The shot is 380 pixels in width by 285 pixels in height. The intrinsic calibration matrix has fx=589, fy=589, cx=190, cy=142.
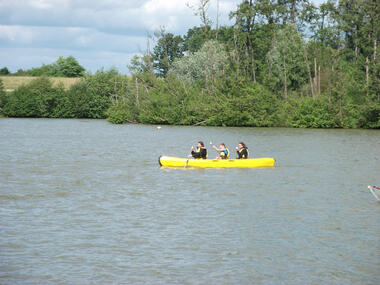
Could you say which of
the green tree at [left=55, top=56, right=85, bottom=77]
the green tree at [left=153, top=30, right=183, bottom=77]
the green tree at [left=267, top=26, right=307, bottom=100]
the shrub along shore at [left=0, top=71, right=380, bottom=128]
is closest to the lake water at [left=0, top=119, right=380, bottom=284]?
the shrub along shore at [left=0, top=71, right=380, bottom=128]

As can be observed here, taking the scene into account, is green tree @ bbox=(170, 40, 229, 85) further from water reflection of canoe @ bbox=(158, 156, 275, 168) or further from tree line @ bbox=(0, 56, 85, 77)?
tree line @ bbox=(0, 56, 85, 77)

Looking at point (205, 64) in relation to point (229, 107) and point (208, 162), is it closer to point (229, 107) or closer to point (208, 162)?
point (229, 107)

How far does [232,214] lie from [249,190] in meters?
4.30

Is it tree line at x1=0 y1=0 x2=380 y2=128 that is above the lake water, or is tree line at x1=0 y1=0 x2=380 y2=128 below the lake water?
above

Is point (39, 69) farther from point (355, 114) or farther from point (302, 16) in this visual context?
point (355, 114)

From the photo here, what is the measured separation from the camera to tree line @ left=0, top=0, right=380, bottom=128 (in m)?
54.2

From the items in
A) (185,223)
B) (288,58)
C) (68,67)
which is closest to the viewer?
(185,223)

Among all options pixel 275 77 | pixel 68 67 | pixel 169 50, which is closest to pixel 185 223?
pixel 275 77

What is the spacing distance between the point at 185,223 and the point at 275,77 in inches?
1895

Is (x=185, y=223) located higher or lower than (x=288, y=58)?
lower

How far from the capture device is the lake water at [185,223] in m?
9.94

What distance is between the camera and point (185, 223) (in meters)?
13.6

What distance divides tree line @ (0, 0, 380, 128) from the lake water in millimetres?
27445

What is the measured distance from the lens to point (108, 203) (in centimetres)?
1623
